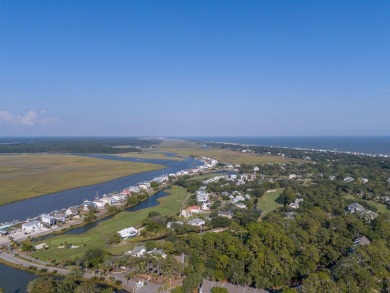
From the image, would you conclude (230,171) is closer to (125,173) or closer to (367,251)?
(125,173)

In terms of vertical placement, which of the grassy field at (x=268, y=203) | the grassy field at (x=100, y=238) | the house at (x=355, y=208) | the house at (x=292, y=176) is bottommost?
the grassy field at (x=100, y=238)

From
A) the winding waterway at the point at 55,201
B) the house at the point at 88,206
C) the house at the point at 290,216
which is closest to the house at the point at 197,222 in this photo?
the house at the point at 290,216

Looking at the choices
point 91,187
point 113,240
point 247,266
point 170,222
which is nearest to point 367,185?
point 170,222

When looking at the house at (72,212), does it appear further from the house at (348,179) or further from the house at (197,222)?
the house at (348,179)

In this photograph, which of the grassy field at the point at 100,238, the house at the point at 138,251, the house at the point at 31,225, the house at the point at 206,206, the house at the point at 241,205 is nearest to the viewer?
the house at the point at 138,251

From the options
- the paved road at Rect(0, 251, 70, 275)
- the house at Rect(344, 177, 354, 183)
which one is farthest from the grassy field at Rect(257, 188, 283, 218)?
the paved road at Rect(0, 251, 70, 275)

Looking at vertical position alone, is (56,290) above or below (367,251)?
below

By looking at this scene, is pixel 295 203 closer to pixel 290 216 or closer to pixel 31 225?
pixel 290 216
